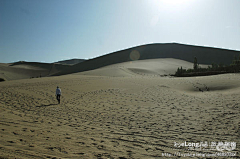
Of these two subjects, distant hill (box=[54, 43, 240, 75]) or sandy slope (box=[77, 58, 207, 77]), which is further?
distant hill (box=[54, 43, 240, 75])

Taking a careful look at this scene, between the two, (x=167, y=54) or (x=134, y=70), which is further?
(x=167, y=54)

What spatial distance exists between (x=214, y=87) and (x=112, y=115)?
13.5 m

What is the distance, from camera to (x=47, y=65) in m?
99.1

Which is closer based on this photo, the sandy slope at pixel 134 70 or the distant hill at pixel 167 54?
the sandy slope at pixel 134 70

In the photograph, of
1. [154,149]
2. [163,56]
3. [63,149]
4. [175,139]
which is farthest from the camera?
[163,56]

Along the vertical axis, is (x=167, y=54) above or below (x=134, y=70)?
above

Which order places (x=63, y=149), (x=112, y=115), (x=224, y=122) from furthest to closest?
(x=112, y=115) < (x=224, y=122) < (x=63, y=149)

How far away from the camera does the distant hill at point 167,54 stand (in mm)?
66938

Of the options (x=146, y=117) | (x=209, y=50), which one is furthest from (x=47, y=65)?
(x=146, y=117)

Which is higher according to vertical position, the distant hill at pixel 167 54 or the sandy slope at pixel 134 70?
the distant hill at pixel 167 54

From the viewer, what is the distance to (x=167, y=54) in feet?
244

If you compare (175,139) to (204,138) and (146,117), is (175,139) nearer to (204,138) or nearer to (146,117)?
(204,138)

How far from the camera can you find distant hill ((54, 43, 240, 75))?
6694 centimetres

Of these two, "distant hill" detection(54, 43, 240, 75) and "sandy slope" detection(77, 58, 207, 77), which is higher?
"distant hill" detection(54, 43, 240, 75)
